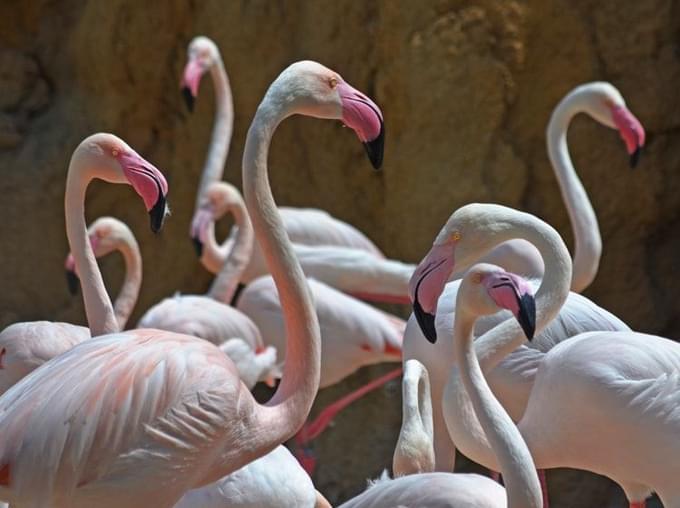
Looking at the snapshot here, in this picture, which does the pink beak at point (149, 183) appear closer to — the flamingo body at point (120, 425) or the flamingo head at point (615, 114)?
the flamingo body at point (120, 425)

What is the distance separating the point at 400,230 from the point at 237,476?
3.45 meters

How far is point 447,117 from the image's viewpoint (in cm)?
771

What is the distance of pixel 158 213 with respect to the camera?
14.5 ft

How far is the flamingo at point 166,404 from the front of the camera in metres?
3.88

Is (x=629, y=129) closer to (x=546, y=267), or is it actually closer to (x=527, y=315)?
(x=546, y=267)

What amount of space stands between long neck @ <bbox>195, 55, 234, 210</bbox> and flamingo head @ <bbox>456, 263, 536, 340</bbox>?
4007 mm

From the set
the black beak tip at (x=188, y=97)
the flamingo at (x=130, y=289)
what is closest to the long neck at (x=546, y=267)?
the flamingo at (x=130, y=289)

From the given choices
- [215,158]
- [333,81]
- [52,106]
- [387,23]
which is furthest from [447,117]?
[333,81]

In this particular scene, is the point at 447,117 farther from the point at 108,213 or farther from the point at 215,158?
the point at 108,213

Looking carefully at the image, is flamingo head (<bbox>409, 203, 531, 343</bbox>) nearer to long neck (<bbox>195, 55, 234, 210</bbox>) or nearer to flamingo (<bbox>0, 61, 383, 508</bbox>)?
flamingo (<bbox>0, 61, 383, 508</bbox>)

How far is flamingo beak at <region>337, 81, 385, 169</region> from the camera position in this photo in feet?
14.4

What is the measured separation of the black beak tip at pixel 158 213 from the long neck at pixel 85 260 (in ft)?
1.50

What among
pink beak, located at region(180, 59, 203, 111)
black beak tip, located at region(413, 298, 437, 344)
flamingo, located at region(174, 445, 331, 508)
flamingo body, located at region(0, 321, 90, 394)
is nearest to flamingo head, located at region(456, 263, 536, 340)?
black beak tip, located at region(413, 298, 437, 344)

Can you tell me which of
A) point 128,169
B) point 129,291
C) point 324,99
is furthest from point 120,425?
point 129,291
